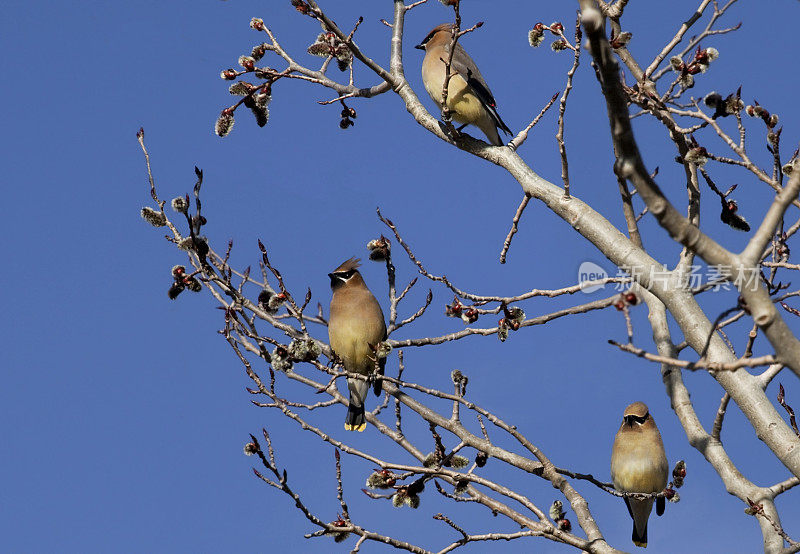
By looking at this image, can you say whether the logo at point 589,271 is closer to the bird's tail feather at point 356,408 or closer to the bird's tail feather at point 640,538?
the bird's tail feather at point 356,408

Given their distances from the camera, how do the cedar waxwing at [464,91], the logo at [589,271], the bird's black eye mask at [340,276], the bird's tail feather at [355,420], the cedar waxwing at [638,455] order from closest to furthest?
1. the logo at [589,271]
2. the bird's tail feather at [355,420]
3. the cedar waxwing at [464,91]
4. the bird's black eye mask at [340,276]
5. the cedar waxwing at [638,455]

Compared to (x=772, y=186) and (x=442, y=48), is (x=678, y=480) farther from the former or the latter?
(x=442, y=48)

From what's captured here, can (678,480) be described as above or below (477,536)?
above

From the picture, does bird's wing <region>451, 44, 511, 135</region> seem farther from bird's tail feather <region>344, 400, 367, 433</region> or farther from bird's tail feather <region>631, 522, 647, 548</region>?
bird's tail feather <region>631, 522, 647, 548</region>

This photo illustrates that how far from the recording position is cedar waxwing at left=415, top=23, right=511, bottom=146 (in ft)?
18.2

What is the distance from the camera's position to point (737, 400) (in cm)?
380

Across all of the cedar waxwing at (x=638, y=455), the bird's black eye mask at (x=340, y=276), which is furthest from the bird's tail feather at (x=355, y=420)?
the cedar waxwing at (x=638, y=455)

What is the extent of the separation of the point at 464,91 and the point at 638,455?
2707 mm

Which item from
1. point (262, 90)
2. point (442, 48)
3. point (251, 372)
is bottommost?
point (251, 372)

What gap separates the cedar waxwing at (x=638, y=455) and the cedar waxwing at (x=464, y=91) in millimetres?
2201

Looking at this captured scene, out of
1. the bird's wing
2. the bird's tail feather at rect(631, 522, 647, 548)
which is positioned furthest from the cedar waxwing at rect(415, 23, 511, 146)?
the bird's tail feather at rect(631, 522, 647, 548)

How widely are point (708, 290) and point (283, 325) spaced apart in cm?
207

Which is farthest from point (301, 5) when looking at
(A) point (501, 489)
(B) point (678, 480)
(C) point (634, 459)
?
(C) point (634, 459)

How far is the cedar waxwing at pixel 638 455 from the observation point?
6.12 m
